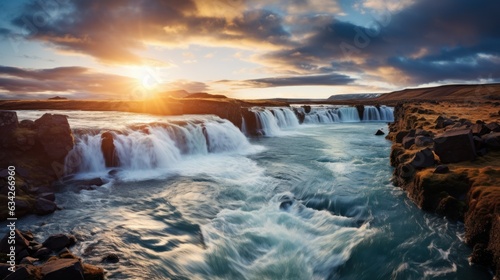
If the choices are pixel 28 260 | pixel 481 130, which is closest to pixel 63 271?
pixel 28 260

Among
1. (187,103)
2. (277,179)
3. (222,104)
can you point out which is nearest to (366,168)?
(277,179)

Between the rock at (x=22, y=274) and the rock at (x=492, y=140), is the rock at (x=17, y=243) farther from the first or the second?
the rock at (x=492, y=140)

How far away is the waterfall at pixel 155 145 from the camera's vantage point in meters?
18.1

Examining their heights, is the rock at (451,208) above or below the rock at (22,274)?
below

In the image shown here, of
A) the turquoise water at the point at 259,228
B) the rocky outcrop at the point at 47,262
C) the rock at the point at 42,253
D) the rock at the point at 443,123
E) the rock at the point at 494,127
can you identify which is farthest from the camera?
the rock at the point at 443,123

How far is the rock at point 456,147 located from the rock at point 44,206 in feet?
54.2

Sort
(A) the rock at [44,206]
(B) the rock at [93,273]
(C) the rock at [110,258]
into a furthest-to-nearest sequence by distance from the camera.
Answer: (A) the rock at [44,206], (C) the rock at [110,258], (B) the rock at [93,273]

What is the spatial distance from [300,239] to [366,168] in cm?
1125

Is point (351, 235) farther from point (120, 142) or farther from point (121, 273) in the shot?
point (120, 142)

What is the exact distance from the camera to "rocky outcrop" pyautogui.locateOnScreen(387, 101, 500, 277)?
807 centimetres

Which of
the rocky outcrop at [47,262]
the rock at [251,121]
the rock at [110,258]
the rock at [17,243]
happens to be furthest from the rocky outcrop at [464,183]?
the rock at [251,121]

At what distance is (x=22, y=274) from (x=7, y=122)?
13.1m

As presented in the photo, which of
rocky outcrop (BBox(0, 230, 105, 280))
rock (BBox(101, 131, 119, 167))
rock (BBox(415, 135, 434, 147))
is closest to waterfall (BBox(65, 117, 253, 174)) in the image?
rock (BBox(101, 131, 119, 167))

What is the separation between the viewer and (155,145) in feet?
69.2
